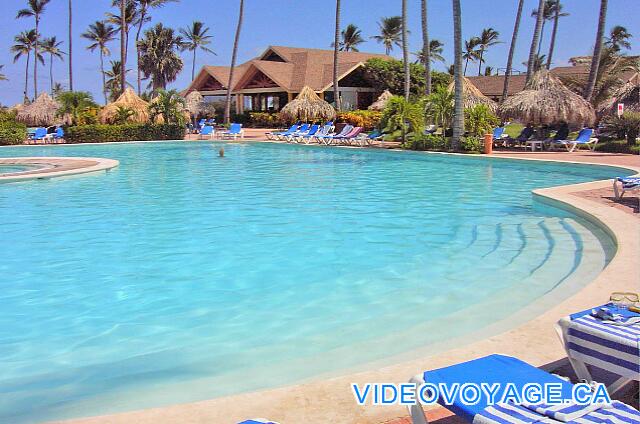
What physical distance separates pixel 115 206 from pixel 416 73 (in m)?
36.1

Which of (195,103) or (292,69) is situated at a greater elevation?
(292,69)

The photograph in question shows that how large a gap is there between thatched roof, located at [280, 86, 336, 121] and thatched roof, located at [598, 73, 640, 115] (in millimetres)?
15125

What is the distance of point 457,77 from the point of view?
21.4 meters

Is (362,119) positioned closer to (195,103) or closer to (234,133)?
(234,133)

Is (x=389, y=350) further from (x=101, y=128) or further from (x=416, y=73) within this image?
(x=416, y=73)

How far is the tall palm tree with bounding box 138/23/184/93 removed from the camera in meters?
59.4

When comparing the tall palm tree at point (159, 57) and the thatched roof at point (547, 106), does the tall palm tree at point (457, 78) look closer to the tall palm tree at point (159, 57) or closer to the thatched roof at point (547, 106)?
the thatched roof at point (547, 106)

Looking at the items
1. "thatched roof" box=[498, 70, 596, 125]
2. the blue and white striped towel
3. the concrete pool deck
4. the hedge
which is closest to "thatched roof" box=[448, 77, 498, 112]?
"thatched roof" box=[498, 70, 596, 125]

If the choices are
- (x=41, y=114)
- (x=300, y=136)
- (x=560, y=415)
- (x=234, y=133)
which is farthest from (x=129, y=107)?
(x=560, y=415)

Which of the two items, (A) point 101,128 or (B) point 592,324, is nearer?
(B) point 592,324

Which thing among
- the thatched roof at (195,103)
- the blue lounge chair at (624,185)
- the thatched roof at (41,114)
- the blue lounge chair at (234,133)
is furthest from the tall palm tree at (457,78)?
the thatched roof at (41,114)

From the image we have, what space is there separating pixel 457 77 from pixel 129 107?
18.9 metres

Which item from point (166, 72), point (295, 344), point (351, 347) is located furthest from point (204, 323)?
point (166, 72)

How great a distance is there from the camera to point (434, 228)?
9266mm
